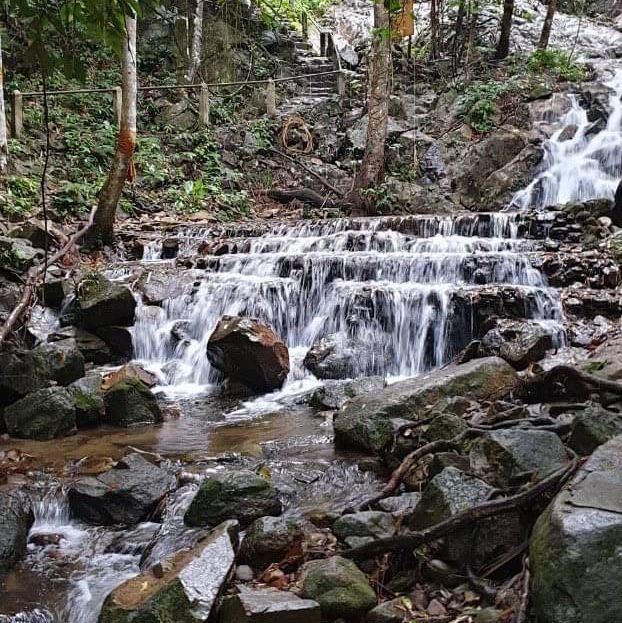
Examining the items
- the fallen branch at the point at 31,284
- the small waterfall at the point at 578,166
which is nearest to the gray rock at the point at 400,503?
the fallen branch at the point at 31,284

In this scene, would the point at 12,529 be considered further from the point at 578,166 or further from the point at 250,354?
the point at 578,166

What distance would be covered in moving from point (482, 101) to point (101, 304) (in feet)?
37.2

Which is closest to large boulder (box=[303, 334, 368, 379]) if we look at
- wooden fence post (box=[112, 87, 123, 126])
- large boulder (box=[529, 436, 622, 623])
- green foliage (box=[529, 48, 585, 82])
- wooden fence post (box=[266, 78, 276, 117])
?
large boulder (box=[529, 436, 622, 623])

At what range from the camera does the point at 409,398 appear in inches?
194

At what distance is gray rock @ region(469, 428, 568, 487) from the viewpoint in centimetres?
310

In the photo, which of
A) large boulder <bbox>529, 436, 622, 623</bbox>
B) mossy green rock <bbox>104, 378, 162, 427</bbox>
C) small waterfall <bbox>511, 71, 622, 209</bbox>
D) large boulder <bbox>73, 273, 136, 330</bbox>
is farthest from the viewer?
small waterfall <bbox>511, 71, 622, 209</bbox>

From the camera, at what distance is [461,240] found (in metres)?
9.98

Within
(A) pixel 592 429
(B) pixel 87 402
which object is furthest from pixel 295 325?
(A) pixel 592 429

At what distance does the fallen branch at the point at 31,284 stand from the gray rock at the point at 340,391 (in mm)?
3009

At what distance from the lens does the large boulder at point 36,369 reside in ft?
20.0

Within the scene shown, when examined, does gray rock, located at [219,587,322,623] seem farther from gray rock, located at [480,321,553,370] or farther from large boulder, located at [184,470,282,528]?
gray rock, located at [480,321,553,370]

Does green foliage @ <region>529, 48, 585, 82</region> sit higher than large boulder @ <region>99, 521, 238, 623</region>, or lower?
higher

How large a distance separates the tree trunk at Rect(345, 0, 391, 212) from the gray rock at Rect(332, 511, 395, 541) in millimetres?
10451

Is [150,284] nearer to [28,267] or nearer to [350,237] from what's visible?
[28,267]
